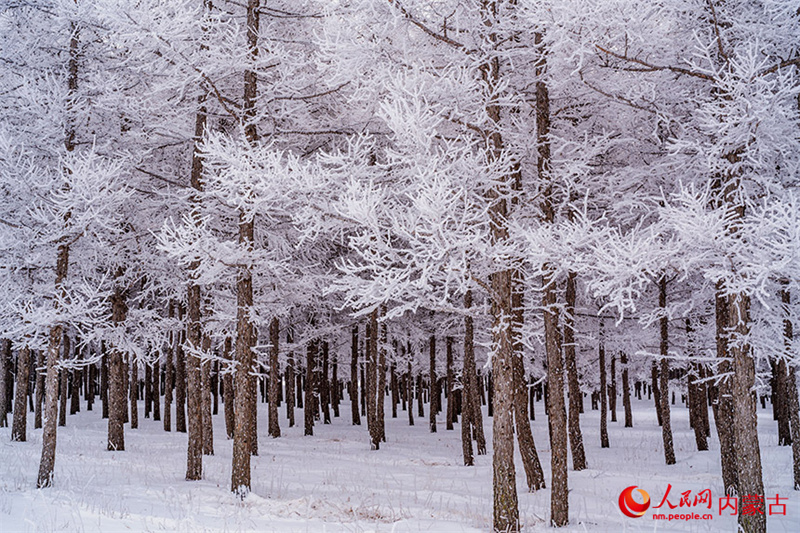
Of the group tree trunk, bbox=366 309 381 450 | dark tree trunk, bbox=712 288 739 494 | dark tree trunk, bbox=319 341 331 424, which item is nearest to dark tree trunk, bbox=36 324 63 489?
tree trunk, bbox=366 309 381 450

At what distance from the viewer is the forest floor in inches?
321

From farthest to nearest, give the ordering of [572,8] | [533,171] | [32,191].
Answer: [533,171] < [32,191] < [572,8]

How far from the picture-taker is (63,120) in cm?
1105

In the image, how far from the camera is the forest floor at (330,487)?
816 cm

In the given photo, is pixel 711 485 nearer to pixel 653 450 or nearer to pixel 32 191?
pixel 653 450

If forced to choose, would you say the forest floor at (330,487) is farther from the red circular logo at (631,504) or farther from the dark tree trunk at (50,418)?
the dark tree trunk at (50,418)

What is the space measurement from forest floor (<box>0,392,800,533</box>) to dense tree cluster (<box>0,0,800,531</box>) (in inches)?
39.1

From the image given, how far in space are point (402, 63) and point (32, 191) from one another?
718cm

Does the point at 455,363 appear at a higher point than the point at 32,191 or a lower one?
lower

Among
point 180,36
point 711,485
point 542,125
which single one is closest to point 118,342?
point 180,36

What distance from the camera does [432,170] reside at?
715 cm

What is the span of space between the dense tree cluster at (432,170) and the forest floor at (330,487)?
993 millimetres

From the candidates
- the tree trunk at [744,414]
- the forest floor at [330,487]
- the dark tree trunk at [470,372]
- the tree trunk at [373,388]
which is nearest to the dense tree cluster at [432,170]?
the tree trunk at [744,414]

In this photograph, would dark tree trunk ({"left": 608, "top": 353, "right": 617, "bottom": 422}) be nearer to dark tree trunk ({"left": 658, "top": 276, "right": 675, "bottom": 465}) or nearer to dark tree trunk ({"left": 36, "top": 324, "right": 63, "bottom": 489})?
dark tree trunk ({"left": 658, "top": 276, "right": 675, "bottom": 465})
